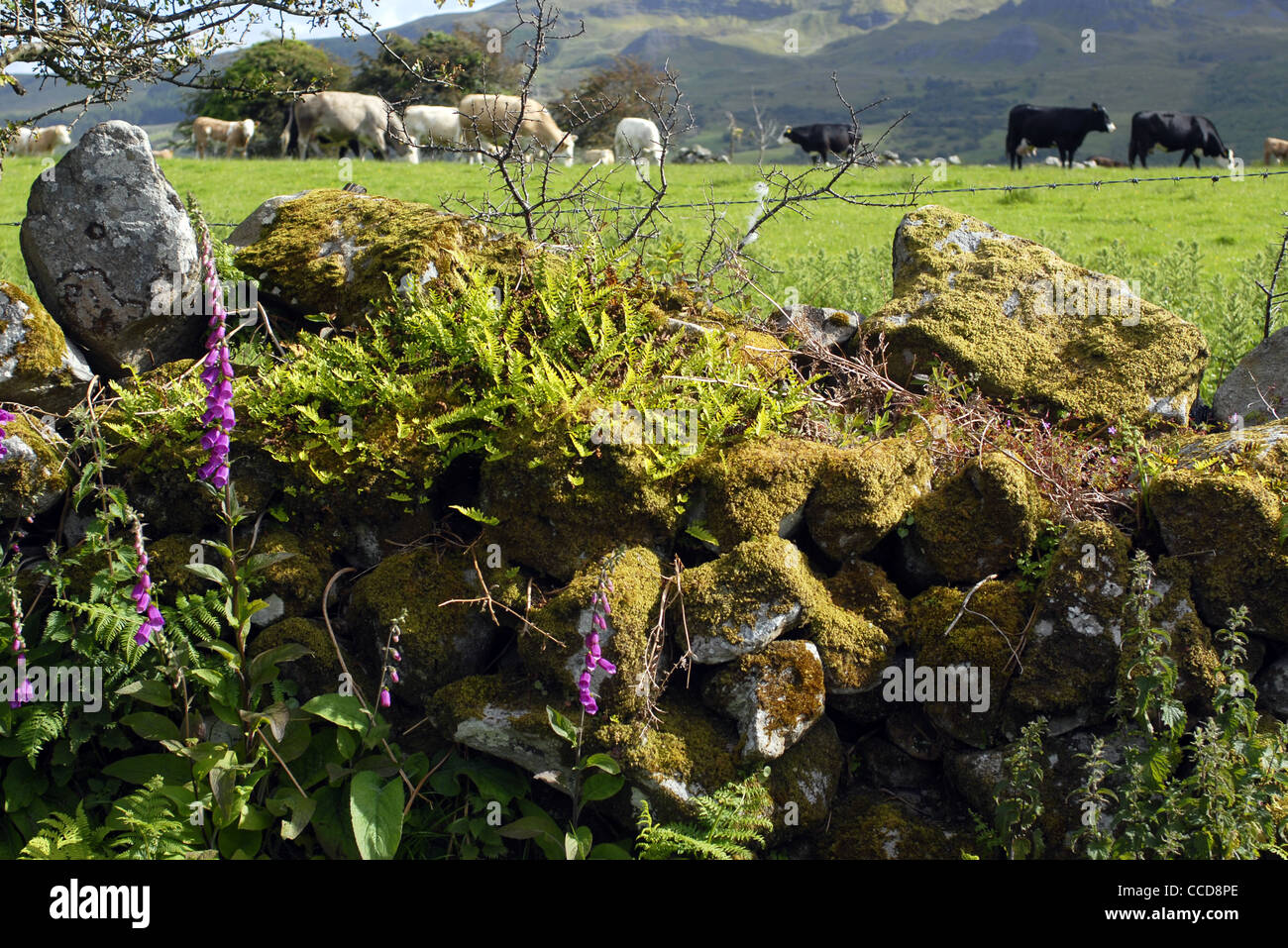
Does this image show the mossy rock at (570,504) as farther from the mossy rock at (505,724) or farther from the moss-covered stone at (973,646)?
the moss-covered stone at (973,646)

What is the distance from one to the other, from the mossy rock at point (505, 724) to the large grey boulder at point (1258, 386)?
4.74 meters

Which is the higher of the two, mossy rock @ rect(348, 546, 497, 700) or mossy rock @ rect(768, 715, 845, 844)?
mossy rock @ rect(348, 546, 497, 700)

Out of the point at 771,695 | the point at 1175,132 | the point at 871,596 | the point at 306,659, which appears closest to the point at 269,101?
the point at 1175,132

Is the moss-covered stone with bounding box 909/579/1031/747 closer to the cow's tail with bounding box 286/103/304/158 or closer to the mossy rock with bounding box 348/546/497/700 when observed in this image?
the mossy rock with bounding box 348/546/497/700

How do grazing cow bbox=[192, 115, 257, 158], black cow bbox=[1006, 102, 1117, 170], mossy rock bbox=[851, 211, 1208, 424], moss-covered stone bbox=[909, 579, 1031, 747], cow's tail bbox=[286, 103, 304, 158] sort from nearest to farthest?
1. moss-covered stone bbox=[909, 579, 1031, 747]
2. mossy rock bbox=[851, 211, 1208, 424]
3. cow's tail bbox=[286, 103, 304, 158]
4. black cow bbox=[1006, 102, 1117, 170]
5. grazing cow bbox=[192, 115, 257, 158]

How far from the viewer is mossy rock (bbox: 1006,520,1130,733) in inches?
175

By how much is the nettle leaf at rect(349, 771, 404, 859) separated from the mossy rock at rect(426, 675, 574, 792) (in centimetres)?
40

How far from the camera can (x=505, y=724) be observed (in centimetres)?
452

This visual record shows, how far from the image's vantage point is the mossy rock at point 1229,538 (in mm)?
4469

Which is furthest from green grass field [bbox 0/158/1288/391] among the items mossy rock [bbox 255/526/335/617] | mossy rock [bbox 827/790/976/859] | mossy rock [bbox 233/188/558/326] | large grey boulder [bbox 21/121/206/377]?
Answer: mossy rock [bbox 827/790/976/859]

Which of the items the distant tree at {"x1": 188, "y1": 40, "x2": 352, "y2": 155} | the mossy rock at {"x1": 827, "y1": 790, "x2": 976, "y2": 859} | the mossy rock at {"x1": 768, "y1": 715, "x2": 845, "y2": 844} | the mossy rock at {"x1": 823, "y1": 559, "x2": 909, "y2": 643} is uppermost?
the distant tree at {"x1": 188, "y1": 40, "x2": 352, "y2": 155}

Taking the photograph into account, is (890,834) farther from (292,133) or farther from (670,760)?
(292,133)

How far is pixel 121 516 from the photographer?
15.7 feet
